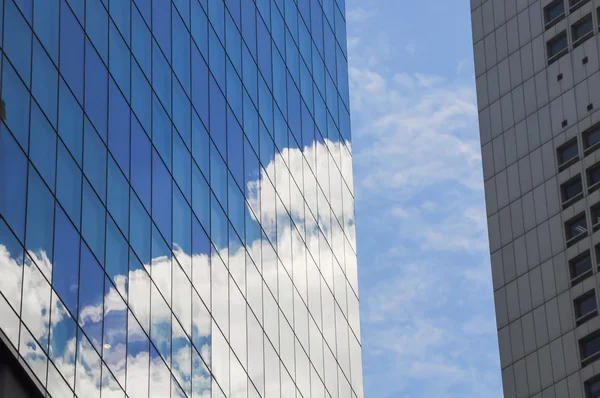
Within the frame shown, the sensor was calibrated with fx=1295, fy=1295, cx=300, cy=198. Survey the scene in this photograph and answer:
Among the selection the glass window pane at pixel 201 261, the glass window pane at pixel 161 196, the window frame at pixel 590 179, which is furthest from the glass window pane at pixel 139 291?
the window frame at pixel 590 179

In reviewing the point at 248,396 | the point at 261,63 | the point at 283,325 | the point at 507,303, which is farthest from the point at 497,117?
the point at 248,396

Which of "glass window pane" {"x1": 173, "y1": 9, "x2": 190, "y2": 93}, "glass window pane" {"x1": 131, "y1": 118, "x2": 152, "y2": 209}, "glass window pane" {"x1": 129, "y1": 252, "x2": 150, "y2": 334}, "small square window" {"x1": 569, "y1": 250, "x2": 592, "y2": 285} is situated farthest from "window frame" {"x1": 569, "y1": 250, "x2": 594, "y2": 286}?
"glass window pane" {"x1": 129, "y1": 252, "x2": 150, "y2": 334}

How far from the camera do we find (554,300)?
74625 millimetres

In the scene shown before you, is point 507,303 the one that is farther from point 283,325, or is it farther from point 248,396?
point 248,396

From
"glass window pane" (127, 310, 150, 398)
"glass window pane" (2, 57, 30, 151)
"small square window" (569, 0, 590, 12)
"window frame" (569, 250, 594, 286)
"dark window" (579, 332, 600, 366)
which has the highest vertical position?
"small square window" (569, 0, 590, 12)

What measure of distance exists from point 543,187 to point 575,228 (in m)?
4.37

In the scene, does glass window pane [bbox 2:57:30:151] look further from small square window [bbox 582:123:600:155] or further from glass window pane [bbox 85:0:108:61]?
small square window [bbox 582:123:600:155]

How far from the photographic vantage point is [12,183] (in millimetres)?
38031

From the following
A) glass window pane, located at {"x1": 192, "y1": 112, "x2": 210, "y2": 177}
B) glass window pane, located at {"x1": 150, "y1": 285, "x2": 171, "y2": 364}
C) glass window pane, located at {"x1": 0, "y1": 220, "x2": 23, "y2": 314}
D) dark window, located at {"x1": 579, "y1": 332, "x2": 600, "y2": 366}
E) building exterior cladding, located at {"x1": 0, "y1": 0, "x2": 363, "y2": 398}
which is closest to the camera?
glass window pane, located at {"x1": 0, "y1": 220, "x2": 23, "y2": 314}

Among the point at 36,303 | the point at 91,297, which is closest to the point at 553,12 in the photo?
the point at 91,297

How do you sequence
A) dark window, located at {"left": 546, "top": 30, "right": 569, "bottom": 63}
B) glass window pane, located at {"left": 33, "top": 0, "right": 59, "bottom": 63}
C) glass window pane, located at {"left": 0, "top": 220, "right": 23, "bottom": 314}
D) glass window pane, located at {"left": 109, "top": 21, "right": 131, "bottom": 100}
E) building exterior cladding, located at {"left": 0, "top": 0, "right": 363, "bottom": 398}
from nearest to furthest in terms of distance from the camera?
glass window pane, located at {"left": 0, "top": 220, "right": 23, "bottom": 314}, building exterior cladding, located at {"left": 0, "top": 0, "right": 363, "bottom": 398}, glass window pane, located at {"left": 33, "top": 0, "right": 59, "bottom": 63}, glass window pane, located at {"left": 109, "top": 21, "right": 131, "bottom": 100}, dark window, located at {"left": 546, "top": 30, "right": 569, "bottom": 63}

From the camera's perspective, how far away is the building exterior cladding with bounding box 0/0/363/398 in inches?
1553

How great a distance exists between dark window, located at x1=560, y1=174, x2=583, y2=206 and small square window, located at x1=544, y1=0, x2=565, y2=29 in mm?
11838

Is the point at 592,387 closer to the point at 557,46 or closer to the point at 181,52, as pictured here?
the point at 557,46
